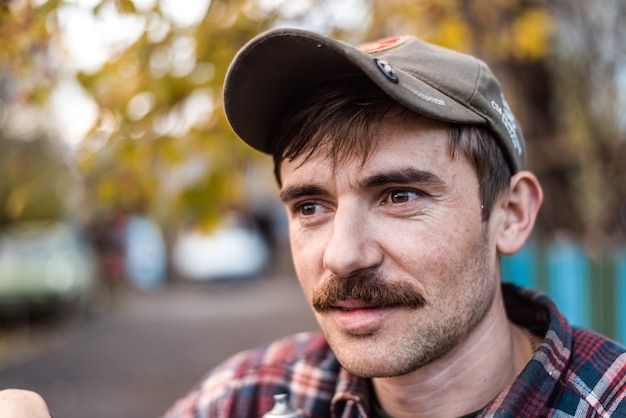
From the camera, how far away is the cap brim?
5.49ft

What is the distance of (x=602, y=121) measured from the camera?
6852 millimetres

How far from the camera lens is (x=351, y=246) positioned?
171 cm

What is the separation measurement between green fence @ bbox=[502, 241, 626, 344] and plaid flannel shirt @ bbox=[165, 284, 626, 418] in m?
3.29

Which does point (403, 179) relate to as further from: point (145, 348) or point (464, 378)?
point (145, 348)

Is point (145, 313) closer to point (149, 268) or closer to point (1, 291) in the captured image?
point (1, 291)

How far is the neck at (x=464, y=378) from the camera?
1885 millimetres

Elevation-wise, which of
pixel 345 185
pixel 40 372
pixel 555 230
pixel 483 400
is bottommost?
pixel 40 372

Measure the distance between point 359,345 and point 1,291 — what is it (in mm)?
10987

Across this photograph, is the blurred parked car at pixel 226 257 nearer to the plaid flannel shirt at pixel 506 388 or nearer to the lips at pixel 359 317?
the plaid flannel shirt at pixel 506 388

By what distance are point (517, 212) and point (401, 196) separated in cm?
38

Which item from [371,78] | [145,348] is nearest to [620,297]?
[371,78]

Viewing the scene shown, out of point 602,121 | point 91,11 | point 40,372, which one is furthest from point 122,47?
point 40,372

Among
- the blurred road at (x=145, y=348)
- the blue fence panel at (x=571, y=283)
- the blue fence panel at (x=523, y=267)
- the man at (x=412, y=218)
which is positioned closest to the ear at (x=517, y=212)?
the man at (x=412, y=218)

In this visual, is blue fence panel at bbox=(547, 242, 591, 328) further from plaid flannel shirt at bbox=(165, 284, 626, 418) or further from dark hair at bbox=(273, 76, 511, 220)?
dark hair at bbox=(273, 76, 511, 220)
